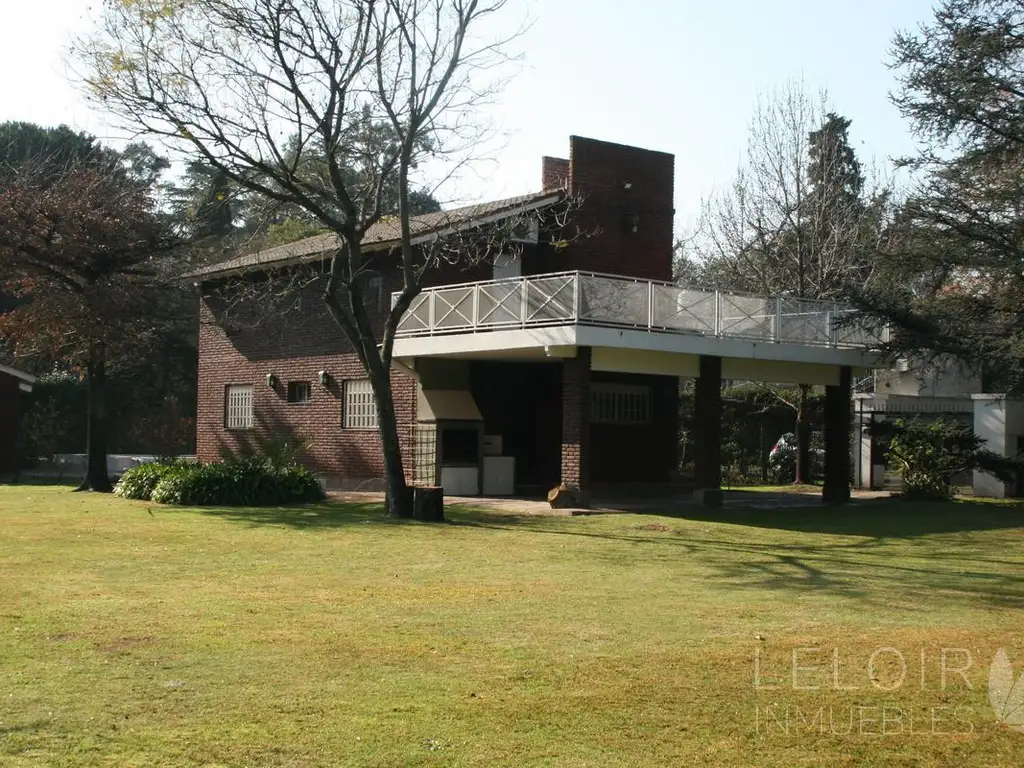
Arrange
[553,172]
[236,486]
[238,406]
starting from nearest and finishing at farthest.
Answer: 1. [236,486]
2. [553,172]
3. [238,406]

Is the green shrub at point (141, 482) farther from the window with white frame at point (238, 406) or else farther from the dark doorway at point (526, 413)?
the dark doorway at point (526, 413)

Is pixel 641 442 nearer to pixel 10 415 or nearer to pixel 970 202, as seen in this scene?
pixel 970 202

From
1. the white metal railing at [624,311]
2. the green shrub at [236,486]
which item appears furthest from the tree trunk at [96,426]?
the white metal railing at [624,311]

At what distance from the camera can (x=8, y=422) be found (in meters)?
38.1

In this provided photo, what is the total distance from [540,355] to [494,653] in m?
14.6

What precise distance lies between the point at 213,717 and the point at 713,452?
17053 millimetres

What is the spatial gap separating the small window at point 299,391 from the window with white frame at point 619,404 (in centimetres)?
748

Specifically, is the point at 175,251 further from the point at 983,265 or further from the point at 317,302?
the point at 983,265

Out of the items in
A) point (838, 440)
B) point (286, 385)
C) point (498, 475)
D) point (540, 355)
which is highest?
point (540, 355)

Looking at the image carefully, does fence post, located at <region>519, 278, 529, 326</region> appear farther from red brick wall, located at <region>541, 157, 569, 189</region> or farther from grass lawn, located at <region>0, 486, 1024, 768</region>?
red brick wall, located at <region>541, 157, 569, 189</region>

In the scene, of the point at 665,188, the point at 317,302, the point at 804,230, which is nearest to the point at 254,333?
the point at 317,302

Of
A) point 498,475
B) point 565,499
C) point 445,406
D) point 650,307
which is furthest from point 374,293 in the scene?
point 565,499

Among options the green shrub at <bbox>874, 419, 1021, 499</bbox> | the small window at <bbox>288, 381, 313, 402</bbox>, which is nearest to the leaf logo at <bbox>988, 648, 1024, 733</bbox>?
the green shrub at <bbox>874, 419, 1021, 499</bbox>

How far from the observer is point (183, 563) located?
1334 centimetres
